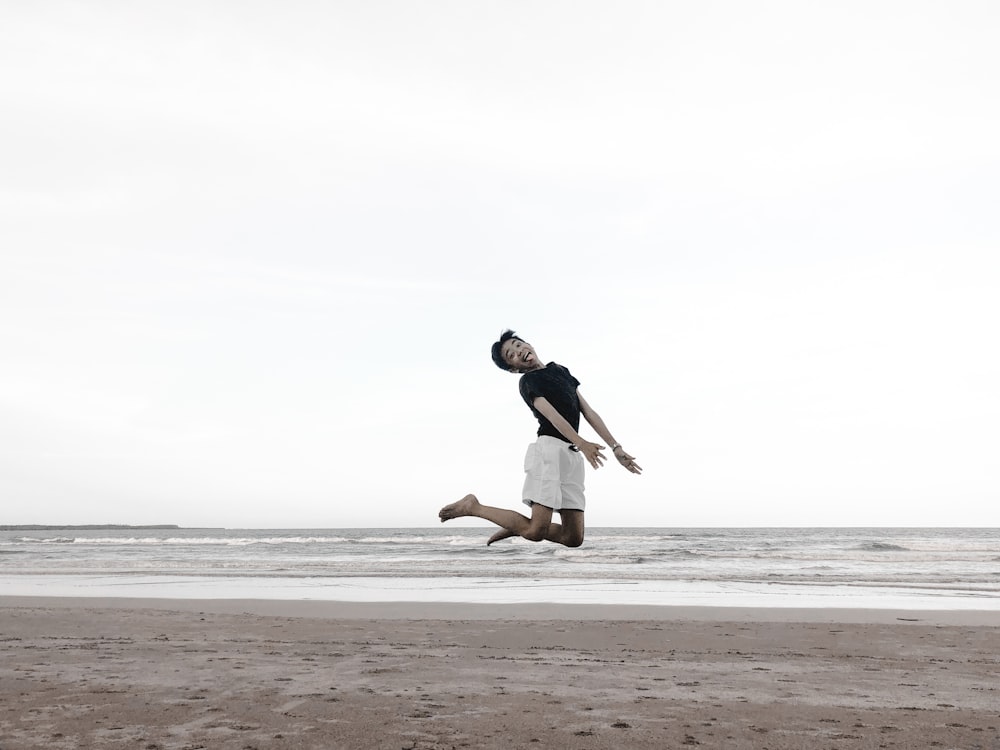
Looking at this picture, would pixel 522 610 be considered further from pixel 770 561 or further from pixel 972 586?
pixel 770 561

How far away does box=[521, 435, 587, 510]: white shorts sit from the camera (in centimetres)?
460

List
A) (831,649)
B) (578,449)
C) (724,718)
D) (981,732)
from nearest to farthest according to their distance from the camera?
(578,449), (981,732), (724,718), (831,649)

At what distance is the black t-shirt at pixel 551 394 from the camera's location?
15.3 feet

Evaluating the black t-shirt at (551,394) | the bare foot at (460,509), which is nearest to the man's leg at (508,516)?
the bare foot at (460,509)

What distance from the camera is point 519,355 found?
4750 mm

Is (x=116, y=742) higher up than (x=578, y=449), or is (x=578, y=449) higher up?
(x=578, y=449)

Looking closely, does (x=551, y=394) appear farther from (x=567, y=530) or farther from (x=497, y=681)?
(x=497, y=681)

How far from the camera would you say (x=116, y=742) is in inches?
190

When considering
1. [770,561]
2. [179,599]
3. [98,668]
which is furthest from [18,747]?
[770,561]

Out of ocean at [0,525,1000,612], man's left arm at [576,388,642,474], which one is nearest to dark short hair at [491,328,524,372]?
man's left arm at [576,388,642,474]

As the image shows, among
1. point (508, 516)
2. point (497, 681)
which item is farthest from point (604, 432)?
point (497, 681)

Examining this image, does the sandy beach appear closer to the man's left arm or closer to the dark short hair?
the man's left arm

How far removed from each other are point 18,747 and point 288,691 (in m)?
2.06

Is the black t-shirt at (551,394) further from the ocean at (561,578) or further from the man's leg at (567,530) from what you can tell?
the ocean at (561,578)
